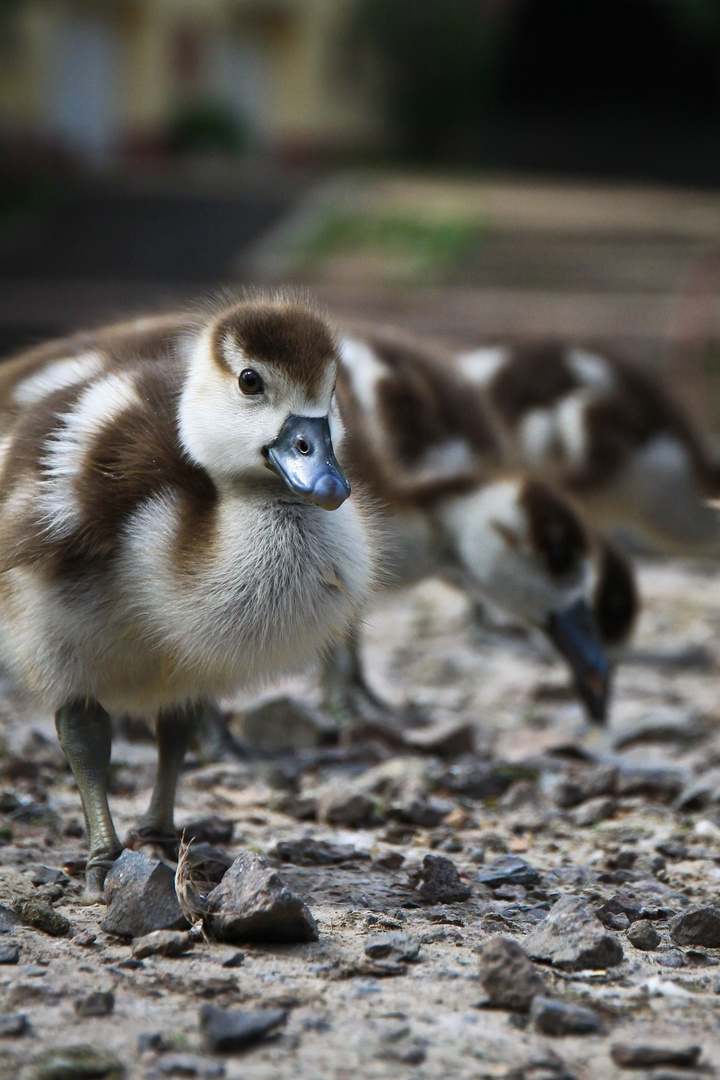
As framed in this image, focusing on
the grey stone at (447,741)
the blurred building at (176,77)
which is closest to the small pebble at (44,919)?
the grey stone at (447,741)

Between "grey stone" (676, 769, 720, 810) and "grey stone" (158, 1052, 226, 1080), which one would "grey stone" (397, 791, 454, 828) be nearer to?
"grey stone" (676, 769, 720, 810)

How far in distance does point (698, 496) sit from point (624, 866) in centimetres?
394

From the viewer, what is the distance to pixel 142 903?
2936 mm

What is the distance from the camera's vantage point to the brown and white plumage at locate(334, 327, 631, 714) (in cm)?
536

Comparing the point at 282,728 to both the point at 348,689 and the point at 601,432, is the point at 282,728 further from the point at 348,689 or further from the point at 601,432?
the point at 601,432

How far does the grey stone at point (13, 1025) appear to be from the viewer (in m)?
2.42

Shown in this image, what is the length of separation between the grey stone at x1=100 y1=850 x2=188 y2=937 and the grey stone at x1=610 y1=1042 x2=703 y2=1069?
0.98 m

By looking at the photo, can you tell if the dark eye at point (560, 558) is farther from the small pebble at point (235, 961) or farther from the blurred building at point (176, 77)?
the blurred building at point (176, 77)

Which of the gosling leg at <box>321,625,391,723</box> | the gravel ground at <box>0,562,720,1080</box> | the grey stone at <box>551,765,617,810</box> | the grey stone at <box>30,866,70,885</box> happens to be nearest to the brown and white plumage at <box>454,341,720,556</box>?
the gravel ground at <box>0,562,720,1080</box>

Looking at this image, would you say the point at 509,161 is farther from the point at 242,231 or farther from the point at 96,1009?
the point at 96,1009

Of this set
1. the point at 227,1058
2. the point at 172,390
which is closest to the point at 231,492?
the point at 172,390

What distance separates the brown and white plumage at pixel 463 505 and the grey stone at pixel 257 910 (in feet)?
8.04

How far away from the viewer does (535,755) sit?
192 inches

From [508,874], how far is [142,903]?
3.13 ft
